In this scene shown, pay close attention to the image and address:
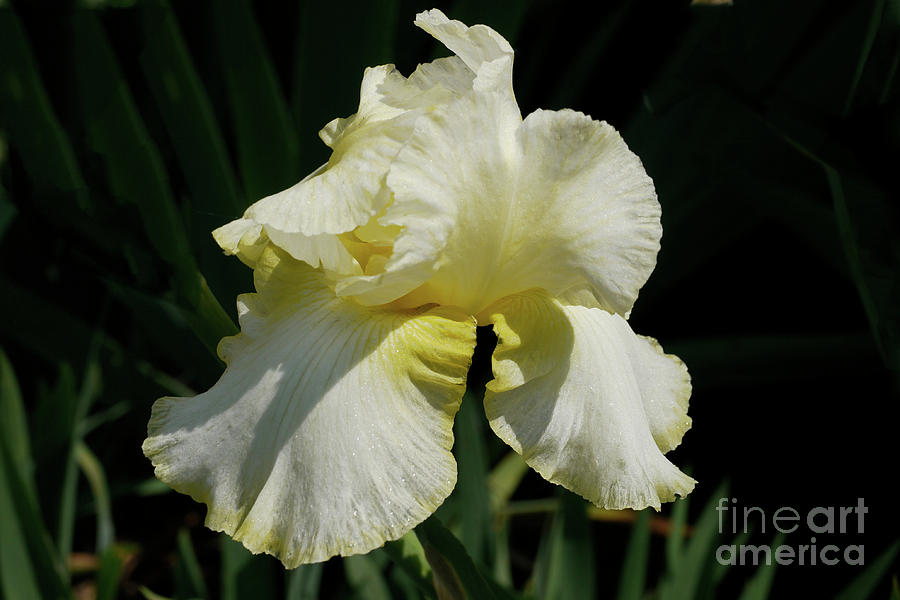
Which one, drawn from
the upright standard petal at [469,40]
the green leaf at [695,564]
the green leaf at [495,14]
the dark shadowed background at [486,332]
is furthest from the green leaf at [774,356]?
the upright standard petal at [469,40]

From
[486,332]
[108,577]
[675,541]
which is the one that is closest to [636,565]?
[675,541]

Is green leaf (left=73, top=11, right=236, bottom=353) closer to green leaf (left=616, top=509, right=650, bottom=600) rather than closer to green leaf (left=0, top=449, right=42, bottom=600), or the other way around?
green leaf (left=0, top=449, right=42, bottom=600)

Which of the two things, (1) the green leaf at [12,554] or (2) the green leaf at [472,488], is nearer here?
(1) the green leaf at [12,554]

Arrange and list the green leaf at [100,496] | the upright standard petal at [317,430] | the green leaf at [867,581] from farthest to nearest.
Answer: the green leaf at [100,496], the green leaf at [867,581], the upright standard petal at [317,430]

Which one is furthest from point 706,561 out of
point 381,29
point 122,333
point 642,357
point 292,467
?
point 122,333

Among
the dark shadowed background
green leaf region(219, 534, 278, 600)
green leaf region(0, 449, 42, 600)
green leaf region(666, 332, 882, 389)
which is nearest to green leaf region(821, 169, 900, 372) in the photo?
the dark shadowed background

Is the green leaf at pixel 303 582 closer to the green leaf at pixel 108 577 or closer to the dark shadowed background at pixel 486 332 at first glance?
the dark shadowed background at pixel 486 332
